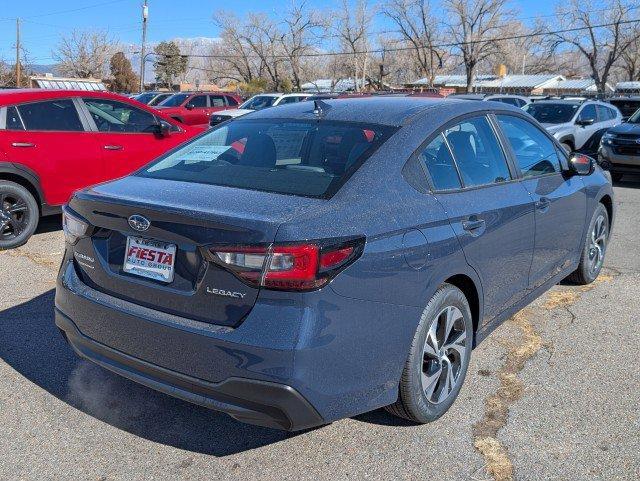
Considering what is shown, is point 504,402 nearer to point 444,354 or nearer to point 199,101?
point 444,354

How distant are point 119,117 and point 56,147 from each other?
1.01 m

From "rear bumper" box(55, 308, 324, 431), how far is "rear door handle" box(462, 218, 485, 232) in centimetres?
133

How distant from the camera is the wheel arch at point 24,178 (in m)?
7.09

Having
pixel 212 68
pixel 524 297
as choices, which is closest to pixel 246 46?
pixel 212 68

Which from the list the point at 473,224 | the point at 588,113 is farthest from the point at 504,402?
the point at 588,113

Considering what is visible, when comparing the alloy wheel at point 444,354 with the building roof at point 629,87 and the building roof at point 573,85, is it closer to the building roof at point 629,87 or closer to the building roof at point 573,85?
the building roof at point 629,87

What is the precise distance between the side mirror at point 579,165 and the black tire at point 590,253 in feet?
1.83

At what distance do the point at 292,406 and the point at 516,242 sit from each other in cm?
202

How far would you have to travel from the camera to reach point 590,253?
5801mm

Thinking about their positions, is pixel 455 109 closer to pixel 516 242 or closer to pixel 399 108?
pixel 399 108

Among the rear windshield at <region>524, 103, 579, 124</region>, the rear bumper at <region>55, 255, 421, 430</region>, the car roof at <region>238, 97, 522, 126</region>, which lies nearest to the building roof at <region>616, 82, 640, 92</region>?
the rear windshield at <region>524, 103, 579, 124</region>

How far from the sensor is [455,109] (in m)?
3.92

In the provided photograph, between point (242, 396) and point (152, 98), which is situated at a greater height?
point (152, 98)

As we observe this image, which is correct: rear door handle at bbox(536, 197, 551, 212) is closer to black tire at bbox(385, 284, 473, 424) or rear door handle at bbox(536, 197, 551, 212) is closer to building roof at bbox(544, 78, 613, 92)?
black tire at bbox(385, 284, 473, 424)
